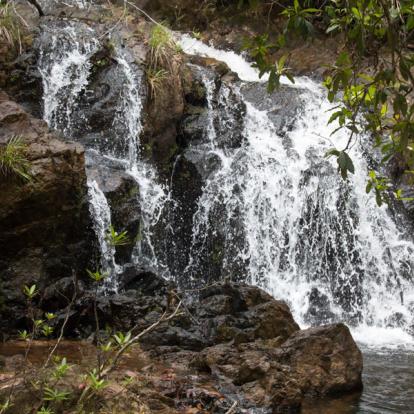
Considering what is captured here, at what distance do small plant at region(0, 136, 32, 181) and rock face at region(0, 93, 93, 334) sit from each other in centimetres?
7

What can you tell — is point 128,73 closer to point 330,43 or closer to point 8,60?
point 8,60

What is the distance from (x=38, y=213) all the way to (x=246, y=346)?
3026 millimetres

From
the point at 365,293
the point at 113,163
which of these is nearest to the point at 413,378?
the point at 365,293

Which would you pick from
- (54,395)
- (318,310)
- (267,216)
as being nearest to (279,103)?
(267,216)

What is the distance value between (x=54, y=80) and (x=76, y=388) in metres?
7.51

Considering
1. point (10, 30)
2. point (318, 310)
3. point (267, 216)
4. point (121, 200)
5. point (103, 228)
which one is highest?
point (10, 30)

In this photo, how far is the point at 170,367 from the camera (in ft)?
17.8

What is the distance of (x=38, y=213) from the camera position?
6926mm

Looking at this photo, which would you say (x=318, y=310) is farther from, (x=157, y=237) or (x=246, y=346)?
(x=246, y=346)

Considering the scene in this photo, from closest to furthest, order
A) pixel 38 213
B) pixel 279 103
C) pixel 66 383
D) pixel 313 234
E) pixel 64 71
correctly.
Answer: pixel 66 383 < pixel 38 213 < pixel 313 234 < pixel 64 71 < pixel 279 103

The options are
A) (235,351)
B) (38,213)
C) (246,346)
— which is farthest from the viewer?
(38,213)

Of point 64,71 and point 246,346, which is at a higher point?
point 64,71

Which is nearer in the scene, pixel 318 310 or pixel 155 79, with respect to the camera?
pixel 318 310

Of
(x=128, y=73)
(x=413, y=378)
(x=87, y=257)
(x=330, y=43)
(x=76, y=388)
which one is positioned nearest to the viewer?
(x=76, y=388)
